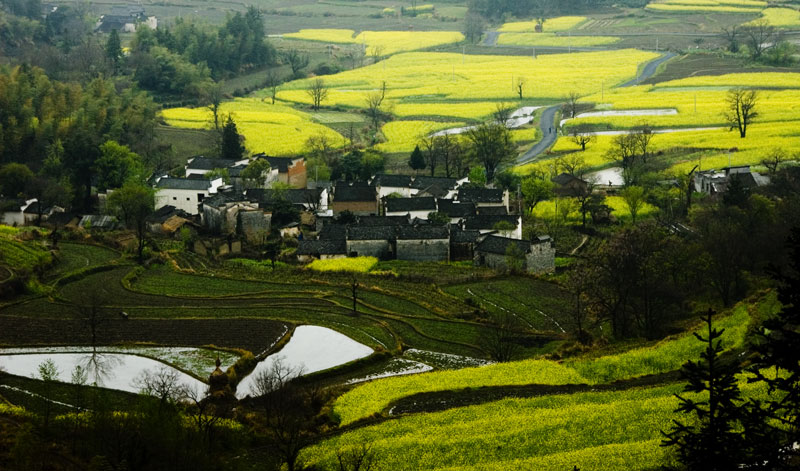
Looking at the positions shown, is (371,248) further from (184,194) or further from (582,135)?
(582,135)

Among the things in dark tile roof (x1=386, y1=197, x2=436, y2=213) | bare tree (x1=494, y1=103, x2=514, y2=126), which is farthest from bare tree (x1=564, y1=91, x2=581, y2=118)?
dark tile roof (x1=386, y1=197, x2=436, y2=213)

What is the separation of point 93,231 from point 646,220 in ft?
78.9

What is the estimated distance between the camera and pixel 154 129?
63.5 metres

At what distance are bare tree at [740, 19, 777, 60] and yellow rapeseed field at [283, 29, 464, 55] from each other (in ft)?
101

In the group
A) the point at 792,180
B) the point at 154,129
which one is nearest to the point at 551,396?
the point at 792,180

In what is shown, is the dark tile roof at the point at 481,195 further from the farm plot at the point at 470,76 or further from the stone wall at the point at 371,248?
the farm plot at the point at 470,76

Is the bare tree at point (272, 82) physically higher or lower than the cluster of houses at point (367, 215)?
higher

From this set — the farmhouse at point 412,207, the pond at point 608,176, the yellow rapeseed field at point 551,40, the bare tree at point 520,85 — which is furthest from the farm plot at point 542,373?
→ the yellow rapeseed field at point 551,40

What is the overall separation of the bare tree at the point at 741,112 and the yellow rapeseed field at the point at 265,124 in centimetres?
2400

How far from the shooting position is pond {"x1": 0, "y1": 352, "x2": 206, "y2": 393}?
2469cm

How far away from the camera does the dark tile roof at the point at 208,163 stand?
53.5 metres

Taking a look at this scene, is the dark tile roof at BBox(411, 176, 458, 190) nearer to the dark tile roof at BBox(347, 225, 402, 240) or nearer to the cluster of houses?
the cluster of houses

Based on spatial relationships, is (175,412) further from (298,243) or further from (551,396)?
(298,243)

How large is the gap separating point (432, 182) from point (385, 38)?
66.6 metres
